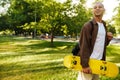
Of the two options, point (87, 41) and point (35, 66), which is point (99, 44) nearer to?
point (87, 41)

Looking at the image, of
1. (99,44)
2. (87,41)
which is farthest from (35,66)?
(87,41)

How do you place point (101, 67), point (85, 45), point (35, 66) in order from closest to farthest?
1. point (85, 45)
2. point (101, 67)
3. point (35, 66)

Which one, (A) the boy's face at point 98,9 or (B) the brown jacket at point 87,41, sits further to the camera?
(A) the boy's face at point 98,9

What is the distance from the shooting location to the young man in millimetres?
5609

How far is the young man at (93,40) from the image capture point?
561cm

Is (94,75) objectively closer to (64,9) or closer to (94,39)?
(94,39)

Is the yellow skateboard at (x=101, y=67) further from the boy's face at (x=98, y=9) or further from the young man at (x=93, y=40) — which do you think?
the boy's face at (x=98, y=9)

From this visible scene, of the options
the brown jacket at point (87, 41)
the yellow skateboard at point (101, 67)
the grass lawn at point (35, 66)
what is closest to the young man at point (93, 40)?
the brown jacket at point (87, 41)

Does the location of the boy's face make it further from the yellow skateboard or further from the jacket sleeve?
the yellow skateboard

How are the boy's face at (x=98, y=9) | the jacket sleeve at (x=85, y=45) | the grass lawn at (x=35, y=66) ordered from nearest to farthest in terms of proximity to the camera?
the jacket sleeve at (x=85, y=45) → the boy's face at (x=98, y=9) → the grass lawn at (x=35, y=66)

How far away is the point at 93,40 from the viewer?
5.71 metres

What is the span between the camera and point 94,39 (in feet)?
18.7

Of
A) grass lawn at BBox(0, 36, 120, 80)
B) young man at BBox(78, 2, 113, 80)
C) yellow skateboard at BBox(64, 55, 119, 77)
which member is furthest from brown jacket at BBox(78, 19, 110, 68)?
grass lawn at BBox(0, 36, 120, 80)

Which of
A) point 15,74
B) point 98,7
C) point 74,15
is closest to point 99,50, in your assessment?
point 98,7
